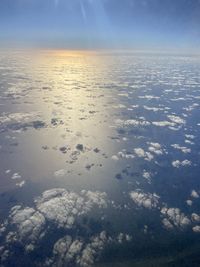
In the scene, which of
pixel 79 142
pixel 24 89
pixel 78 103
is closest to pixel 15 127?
pixel 79 142

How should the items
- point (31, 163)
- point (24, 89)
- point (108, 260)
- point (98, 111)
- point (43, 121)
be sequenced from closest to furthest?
point (108, 260) → point (31, 163) → point (43, 121) → point (98, 111) → point (24, 89)

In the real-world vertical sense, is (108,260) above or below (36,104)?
above

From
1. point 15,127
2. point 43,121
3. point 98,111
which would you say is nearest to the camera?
point 15,127

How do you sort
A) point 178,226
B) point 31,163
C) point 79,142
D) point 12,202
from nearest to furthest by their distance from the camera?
1. point 178,226
2. point 12,202
3. point 31,163
4. point 79,142

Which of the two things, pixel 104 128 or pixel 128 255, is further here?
pixel 104 128

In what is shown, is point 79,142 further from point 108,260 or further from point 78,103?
point 78,103

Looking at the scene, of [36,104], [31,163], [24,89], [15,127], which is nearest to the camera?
[31,163]

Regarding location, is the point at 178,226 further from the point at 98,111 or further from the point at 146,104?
the point at 146,104

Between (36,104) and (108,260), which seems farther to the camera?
(36,104)

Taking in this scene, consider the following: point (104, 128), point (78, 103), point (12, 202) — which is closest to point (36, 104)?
point (78, 103)
